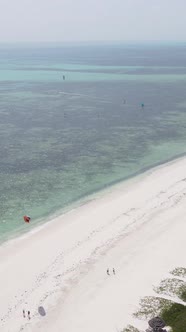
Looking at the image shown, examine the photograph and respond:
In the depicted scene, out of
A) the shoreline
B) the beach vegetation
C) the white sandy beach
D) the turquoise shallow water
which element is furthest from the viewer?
the turquoise shallow water

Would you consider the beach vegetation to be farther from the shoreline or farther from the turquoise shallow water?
the turquoise shallow water

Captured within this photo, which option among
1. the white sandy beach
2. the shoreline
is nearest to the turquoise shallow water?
the shoreline

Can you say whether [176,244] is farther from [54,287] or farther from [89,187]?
[89,187]

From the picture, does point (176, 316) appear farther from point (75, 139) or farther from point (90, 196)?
point (75, 139)

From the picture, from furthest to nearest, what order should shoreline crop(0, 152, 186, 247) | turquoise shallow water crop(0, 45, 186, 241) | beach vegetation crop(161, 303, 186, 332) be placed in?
turquoise shallow water crop(0, 45, 186, 241)
shoreline crop(0, 152, 186, 247)
beach vegetation crop(161, 303, 186, 332)

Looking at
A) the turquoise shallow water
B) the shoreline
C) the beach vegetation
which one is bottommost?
the beach vegetation
